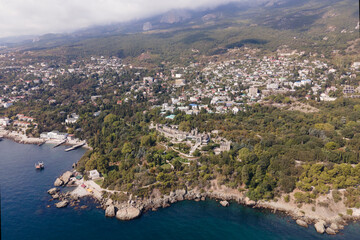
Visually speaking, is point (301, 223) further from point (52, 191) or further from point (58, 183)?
point (58, 183)

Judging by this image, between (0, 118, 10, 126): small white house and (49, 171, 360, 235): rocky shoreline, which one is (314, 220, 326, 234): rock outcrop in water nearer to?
(49, 171, 360, 235): rocky shoreline

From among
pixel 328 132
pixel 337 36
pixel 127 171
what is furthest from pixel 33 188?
pixel 337 36

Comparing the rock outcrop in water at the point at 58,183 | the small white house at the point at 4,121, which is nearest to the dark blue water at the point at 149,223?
the rock outcrop in water at the point at 58,183

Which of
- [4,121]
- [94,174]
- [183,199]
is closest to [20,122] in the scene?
[4,121]

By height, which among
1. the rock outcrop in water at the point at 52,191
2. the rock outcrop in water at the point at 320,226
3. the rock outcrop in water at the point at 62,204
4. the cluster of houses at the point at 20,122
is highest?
the cluster of houses at the point at 20,122

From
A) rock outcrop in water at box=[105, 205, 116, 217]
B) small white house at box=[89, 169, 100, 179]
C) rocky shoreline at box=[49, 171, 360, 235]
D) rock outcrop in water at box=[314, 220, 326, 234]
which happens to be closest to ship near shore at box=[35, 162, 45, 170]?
rocky shoreline at box=[49, 171, 360, 235]

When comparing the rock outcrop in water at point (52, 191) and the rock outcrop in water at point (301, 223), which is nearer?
the rock outcrop in water at point (301, 223)

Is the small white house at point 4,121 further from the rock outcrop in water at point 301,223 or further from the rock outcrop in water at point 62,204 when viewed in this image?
the rock outcrop in water at point 301,223
